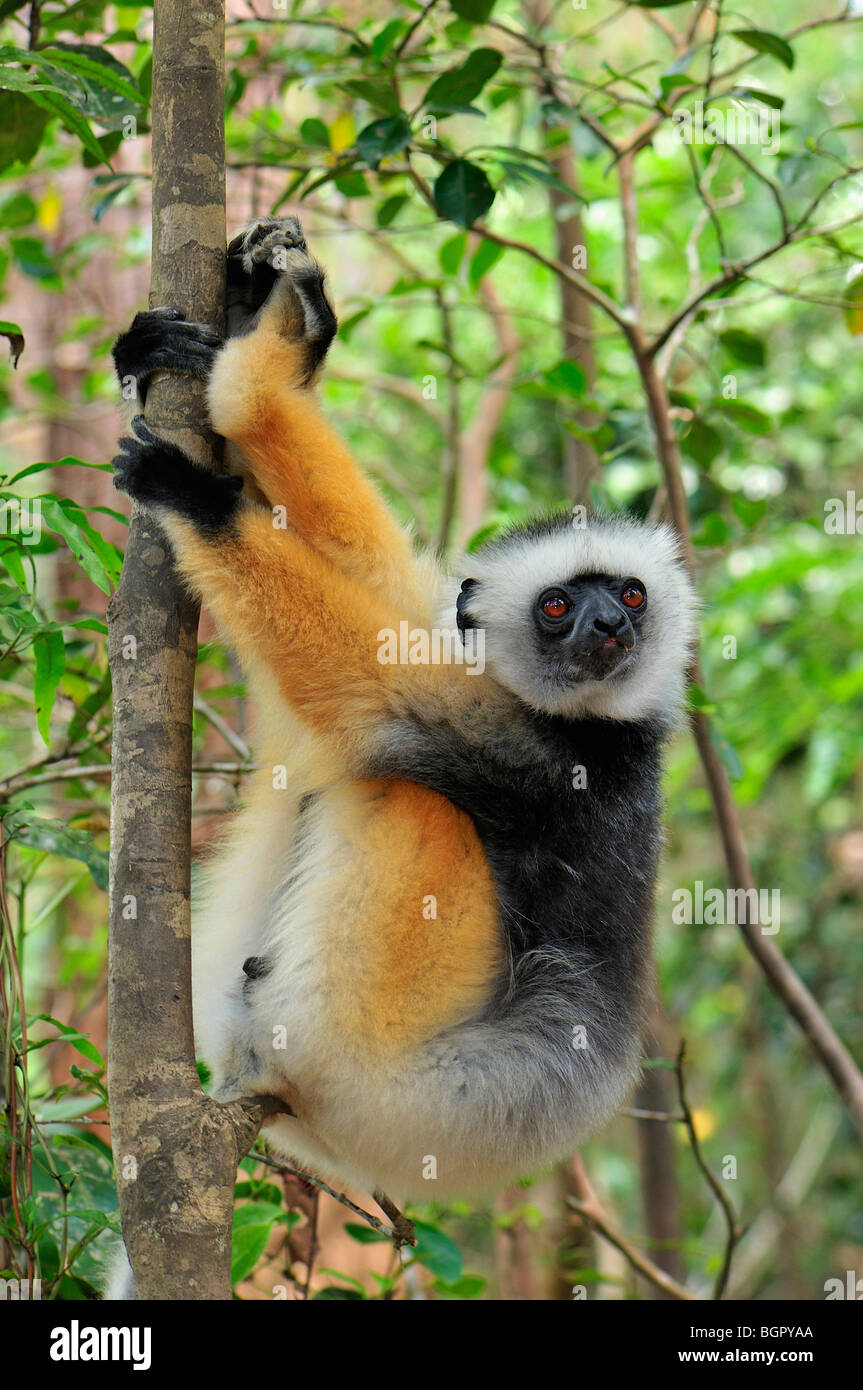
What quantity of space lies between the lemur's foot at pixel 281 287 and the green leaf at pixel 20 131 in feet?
3.37

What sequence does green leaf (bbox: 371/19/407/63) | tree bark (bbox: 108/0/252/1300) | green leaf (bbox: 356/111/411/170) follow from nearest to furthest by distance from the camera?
1. tree bark (bbox: 108/0/252/1300)
2. green leaf (bbox: 356/111/411/170)
3. green leaf (bbox: 371/19/407/63)

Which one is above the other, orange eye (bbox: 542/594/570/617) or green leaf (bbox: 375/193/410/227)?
green leaf (bbox: 375/193/410/227)

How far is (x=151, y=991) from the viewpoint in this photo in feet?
8.23

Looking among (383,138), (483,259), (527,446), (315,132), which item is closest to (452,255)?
(483,259)

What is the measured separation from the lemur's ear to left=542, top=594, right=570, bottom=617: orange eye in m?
0.24

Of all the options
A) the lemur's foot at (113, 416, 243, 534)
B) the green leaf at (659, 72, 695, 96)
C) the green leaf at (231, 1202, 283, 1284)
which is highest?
the green leaf at (659, 72, 695, 96)

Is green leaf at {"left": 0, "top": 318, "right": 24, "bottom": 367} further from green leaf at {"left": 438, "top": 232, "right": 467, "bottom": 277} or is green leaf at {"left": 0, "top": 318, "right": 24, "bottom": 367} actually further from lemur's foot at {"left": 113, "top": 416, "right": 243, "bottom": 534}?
green leaf at {"left": 438, "top": 232, "right": 467, "bottom": 277}

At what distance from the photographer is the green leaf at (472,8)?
3.80 m

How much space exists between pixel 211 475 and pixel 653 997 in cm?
239

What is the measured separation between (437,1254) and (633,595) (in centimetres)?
230

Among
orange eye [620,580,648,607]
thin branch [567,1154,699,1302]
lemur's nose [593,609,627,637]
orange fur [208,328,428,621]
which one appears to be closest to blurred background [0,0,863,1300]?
thin branch [567,1154,699,1302]

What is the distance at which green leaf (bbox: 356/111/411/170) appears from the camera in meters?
3.60

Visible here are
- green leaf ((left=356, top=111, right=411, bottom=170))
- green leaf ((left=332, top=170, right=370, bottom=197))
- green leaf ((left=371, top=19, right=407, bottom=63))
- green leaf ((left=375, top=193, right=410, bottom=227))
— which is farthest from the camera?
green leaf ((left=375, top=193, right=410, bottom=227))
